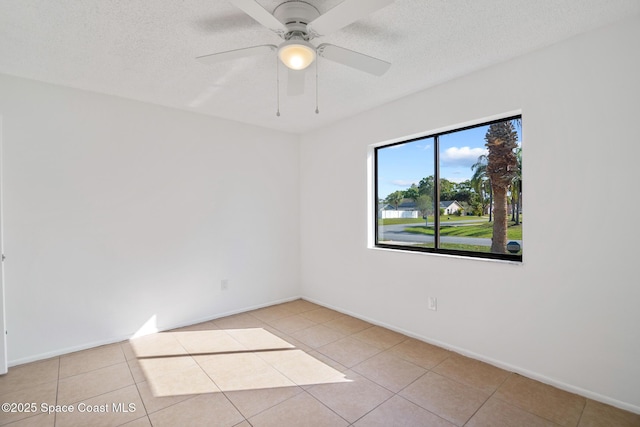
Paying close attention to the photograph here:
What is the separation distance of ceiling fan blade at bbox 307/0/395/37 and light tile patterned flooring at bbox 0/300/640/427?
229 centimetres

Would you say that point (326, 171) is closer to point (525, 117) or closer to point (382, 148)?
point (382, 148)

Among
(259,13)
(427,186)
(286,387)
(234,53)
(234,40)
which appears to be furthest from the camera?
(427,186)

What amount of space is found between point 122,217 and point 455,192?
332cm

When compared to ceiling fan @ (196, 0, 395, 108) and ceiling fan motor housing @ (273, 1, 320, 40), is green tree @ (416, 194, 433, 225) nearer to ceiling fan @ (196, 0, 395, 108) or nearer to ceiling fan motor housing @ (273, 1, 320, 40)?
ceiling fan @ (196, 0, 395, 108)

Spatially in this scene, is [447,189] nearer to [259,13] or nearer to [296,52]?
[296,52]

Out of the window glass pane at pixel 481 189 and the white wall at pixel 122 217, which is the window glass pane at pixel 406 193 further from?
the white wall at pixel 122 217

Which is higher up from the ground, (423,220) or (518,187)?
(518,187)

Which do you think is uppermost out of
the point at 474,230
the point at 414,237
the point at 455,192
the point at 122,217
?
the point at 455,192

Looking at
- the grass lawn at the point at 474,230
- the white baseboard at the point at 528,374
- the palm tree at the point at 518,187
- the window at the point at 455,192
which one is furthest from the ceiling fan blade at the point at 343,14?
the white baseboard at the point at 528,374

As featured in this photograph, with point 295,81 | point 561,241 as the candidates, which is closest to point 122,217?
point 295,81

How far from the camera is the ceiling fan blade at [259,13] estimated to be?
139cm

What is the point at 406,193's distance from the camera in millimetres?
3383

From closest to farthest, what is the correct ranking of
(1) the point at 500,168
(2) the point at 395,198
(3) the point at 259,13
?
1. (3) the point at 259,13
2. (1) the point at 500,168
3. (2) the point at 395,198

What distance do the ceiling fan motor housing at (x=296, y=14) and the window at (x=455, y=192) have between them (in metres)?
1.83
